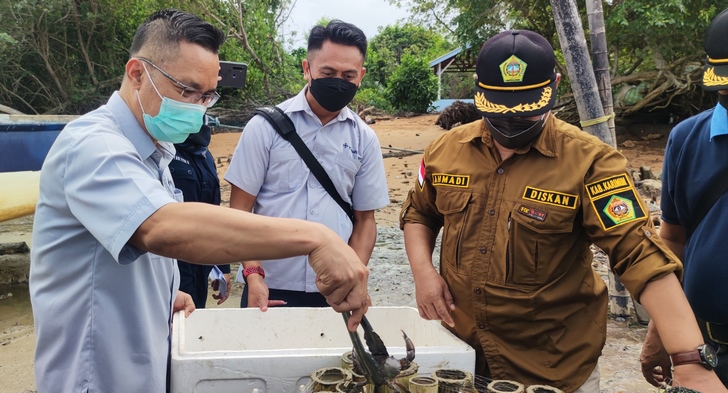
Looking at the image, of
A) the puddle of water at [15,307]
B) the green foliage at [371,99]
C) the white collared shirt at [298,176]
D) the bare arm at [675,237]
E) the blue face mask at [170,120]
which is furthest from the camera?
the green foliage at [371,99]

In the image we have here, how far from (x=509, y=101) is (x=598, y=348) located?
892 millimetres

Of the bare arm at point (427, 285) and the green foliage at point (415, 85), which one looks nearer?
the bare arm at point (427, 285)

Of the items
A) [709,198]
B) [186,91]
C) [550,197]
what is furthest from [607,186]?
[186,91]

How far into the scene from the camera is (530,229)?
6.72 feet

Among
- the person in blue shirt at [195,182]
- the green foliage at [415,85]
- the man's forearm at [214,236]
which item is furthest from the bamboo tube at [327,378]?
the green foliage at [415,85]

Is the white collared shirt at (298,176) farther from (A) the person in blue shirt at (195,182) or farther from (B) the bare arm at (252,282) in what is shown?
(A) the person in blue shirt at (195,182)

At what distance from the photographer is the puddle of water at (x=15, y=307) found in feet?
19.1

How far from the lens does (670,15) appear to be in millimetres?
12094

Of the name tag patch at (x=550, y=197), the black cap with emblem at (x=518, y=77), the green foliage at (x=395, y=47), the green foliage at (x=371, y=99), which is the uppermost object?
the green foliage at (x=395, y=47)

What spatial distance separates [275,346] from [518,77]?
53.2 inches

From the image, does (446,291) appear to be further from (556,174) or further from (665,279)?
(665,279)

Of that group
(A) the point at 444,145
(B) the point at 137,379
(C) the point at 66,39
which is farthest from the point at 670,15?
(C) the point at 66,39

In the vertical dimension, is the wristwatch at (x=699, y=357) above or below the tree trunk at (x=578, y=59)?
below

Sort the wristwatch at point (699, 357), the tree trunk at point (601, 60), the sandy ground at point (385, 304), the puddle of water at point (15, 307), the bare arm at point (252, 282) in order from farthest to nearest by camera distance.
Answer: the puddle of water at point (15, 307) → the sandy ground at point (385, 304) → the tree trunk at point (601, 60) → the bare arm at point (252, 282) → the wristwatch at point (699, 357)
